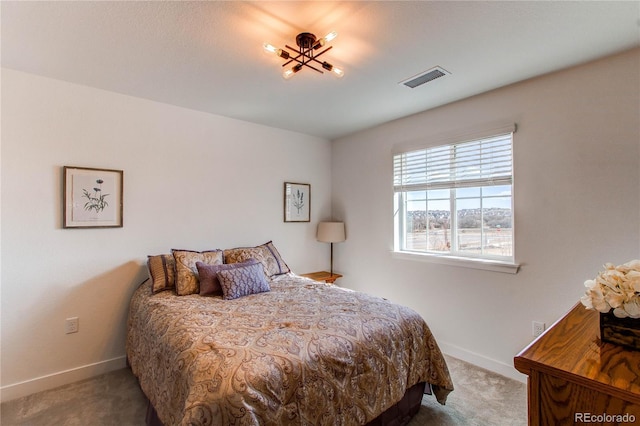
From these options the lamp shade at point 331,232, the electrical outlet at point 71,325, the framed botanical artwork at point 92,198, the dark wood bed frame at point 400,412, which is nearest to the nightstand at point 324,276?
the lamp shade at point 331,232

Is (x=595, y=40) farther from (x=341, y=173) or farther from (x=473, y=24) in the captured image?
(x=341, y=173)

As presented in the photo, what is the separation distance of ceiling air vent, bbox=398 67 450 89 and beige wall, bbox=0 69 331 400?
6.18ft

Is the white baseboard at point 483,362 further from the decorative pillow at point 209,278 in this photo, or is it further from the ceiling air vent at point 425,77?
the ceiling air vent at point 425,77

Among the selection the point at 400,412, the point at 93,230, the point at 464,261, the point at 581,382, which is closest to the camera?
the point at 581,382

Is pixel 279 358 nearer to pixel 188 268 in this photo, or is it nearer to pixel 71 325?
pixel 188 268

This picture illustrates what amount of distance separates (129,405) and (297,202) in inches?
101

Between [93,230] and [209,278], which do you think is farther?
[93,230]

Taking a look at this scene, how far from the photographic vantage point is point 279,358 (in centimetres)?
138

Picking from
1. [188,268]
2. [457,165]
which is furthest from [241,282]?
[457,165]

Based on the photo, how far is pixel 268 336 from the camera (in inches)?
62.0

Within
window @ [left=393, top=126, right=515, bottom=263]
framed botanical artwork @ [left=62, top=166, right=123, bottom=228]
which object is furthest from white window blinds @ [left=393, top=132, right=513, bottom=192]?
framed botanical artwork @ [left=62, top=166, right=123, bottom=228]

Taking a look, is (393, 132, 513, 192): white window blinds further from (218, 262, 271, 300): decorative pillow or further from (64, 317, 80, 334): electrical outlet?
(64, 317, 80, 334): electrical outlet

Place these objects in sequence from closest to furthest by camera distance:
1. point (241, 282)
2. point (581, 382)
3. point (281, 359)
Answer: point (581, 382) → point (281, 359) → point (241, 282)

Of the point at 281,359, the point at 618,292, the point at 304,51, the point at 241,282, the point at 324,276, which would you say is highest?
the point at 304,51
